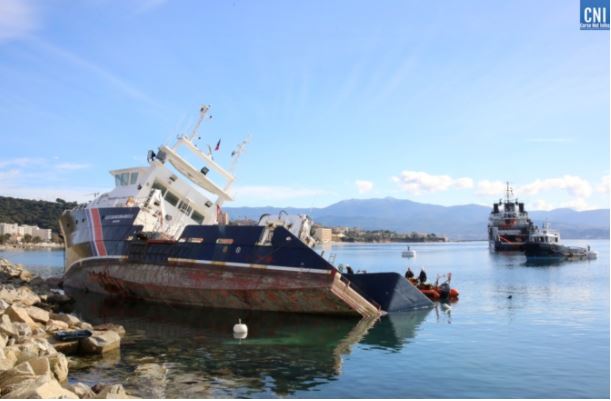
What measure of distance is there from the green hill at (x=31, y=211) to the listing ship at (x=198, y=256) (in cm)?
14936

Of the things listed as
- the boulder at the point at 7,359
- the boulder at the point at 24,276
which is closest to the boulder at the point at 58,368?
the boulder at the point at 7,359

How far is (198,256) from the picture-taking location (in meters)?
22.7

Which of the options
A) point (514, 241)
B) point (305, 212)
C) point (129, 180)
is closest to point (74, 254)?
point (129, 180)

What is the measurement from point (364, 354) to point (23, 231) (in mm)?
157979

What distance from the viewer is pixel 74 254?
30.4 m

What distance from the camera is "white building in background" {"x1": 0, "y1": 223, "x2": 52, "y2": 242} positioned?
14500cm

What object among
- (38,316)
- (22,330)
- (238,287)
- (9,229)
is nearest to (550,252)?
(238,287)

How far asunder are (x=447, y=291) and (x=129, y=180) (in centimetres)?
1800

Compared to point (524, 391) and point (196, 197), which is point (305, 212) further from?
point (524, 391)

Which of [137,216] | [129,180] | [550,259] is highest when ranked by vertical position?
[129,180]

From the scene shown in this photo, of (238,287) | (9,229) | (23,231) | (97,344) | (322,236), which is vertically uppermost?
(9,229)

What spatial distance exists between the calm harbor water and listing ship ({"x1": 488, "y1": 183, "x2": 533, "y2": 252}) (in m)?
68.0

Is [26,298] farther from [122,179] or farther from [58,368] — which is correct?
[58,368]

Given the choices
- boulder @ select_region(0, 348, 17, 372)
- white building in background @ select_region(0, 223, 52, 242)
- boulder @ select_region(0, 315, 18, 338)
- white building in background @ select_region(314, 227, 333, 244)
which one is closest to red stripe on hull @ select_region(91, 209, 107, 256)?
white building in background @ select_region(314, 227, 333, 244)
